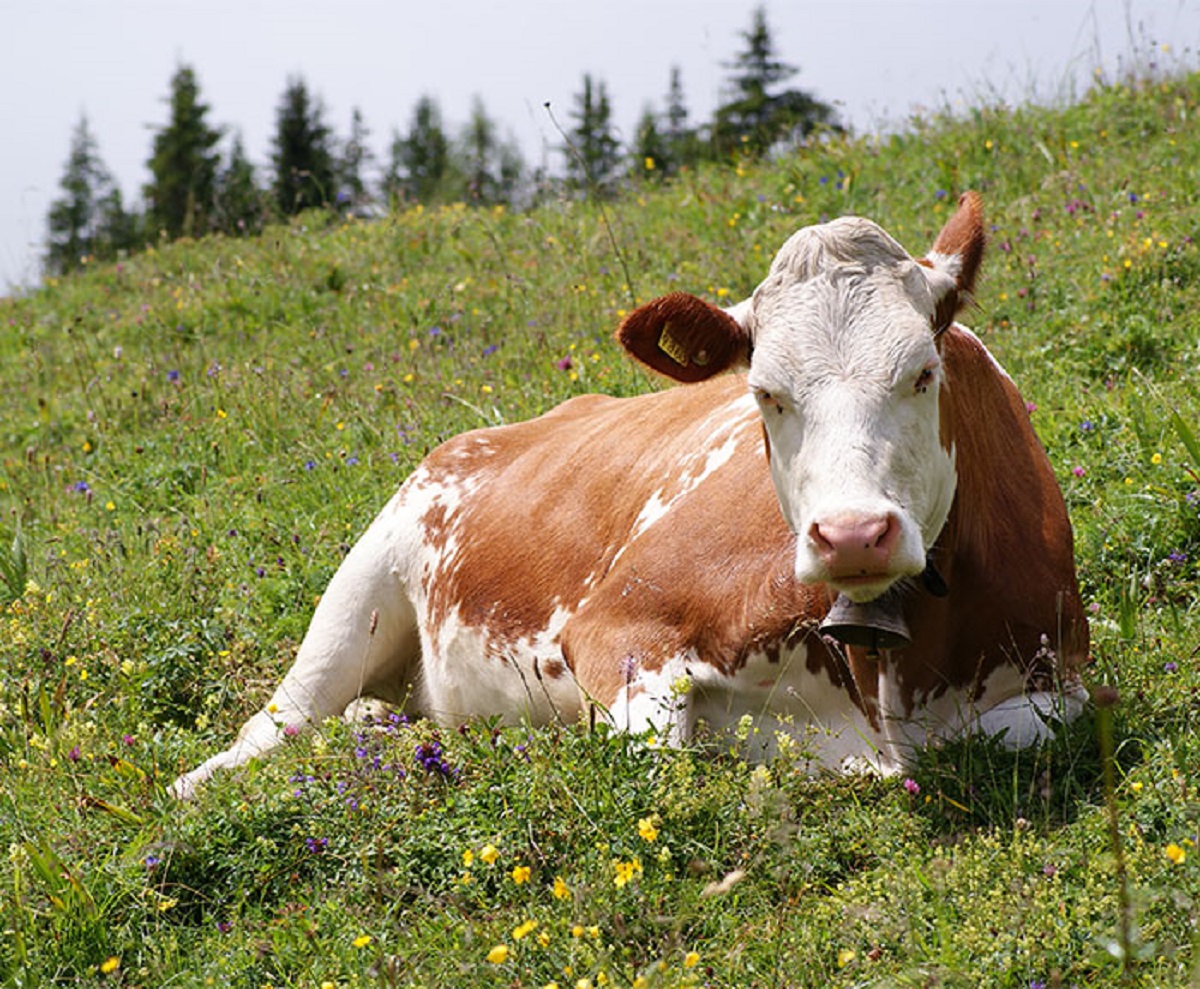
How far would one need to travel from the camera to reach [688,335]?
4.15 meters

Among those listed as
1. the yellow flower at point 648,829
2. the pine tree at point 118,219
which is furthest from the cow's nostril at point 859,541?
the pine tree at point 118,219

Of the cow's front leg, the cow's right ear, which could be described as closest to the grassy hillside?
the cow's front leg

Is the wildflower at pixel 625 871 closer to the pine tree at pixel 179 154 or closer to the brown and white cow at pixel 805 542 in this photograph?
the brown and white cow at pixel 805 542

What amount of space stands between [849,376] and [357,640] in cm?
329

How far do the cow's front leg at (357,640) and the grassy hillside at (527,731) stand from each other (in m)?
0.25

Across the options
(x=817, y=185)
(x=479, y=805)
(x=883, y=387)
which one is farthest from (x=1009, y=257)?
(x=479, y=805)

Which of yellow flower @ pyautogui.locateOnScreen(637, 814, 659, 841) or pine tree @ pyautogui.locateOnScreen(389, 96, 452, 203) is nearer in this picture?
yellow flower @ pyautogui.locateOnScreen(637, 814, 659, 841)

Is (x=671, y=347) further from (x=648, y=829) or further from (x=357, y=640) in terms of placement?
(x=357, y=640)

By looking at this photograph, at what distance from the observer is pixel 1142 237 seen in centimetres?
764

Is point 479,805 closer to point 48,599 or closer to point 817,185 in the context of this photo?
point 48,599

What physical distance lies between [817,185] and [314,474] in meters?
4.83

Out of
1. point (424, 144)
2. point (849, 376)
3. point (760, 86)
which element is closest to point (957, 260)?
point (849, 376)

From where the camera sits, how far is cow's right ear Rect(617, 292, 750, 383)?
4.11m

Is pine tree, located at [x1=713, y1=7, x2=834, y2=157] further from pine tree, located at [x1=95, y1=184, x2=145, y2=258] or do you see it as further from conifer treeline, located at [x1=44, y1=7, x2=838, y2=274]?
pine tree, located at [x1=95, y1=184, x2=145, y2=258]
